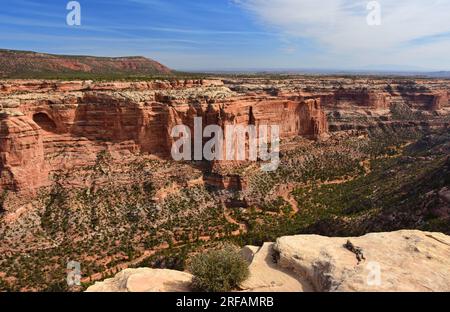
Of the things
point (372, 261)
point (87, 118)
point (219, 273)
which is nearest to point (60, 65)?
point (87, 118)

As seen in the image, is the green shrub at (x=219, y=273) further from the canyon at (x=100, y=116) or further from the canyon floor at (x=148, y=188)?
the canyon at (x=100, y=116)

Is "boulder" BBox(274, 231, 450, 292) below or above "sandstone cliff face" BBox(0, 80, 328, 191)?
below

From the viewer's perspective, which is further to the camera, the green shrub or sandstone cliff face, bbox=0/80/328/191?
sandstone cliff face, bbox=0/80/328/191

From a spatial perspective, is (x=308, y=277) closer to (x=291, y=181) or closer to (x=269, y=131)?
(x=291, y=181)

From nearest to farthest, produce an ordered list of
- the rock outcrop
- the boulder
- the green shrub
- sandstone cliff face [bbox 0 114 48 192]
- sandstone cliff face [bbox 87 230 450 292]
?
the boulder < sandstone cliff face [bbox 87 230 450 292] < the green shrub < sandstone cliff face [bbox 0 114 48 192] < the rock outcrop

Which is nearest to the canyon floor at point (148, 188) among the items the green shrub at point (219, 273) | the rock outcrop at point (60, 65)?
the green shrub at point (219, 273)

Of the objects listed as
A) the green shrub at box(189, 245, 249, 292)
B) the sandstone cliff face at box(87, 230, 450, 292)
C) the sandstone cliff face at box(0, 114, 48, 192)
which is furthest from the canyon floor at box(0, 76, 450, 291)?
the green shrub at box(189, 245, 249, 292)

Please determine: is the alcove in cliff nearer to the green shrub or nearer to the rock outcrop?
the rock outcrop
